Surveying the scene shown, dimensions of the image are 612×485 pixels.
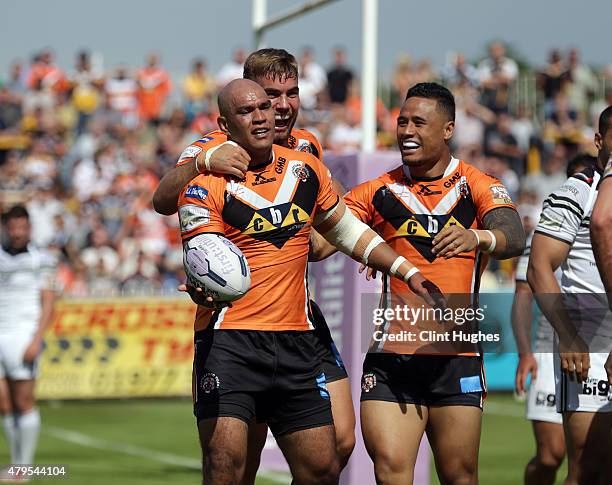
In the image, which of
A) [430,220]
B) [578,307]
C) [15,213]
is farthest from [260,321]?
[15,213]

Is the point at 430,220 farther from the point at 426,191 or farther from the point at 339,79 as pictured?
the point at 339,79

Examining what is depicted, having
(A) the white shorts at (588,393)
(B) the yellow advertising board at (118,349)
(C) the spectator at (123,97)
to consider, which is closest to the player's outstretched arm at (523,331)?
(A) the white shorts at (588,393)

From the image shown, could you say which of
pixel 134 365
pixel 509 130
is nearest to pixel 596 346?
pixel 134 365

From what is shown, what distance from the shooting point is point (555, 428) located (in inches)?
337

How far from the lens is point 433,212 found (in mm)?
6770

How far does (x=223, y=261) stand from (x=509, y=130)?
2045 cm

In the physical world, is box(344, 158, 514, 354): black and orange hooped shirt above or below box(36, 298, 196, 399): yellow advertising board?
above

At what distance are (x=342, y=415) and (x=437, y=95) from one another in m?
1.90

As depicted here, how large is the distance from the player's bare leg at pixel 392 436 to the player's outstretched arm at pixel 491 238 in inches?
37.8

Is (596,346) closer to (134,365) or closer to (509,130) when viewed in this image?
(134,365)

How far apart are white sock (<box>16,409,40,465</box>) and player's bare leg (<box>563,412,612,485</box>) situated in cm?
625

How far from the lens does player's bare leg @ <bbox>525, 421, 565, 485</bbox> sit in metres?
8.41

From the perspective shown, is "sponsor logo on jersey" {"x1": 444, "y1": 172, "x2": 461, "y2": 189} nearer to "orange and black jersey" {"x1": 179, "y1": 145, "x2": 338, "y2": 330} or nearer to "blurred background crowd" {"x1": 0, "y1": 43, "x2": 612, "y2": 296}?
"orange and black jersey" {"x1": 179, "y1": 145, "x2": 338, "y2": 330}

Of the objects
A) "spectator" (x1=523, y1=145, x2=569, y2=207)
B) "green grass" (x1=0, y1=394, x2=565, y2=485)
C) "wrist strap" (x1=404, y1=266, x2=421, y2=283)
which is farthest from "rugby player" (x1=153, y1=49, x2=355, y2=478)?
"spectator" (x1=523, y1=145, x2=569, y2=207)
